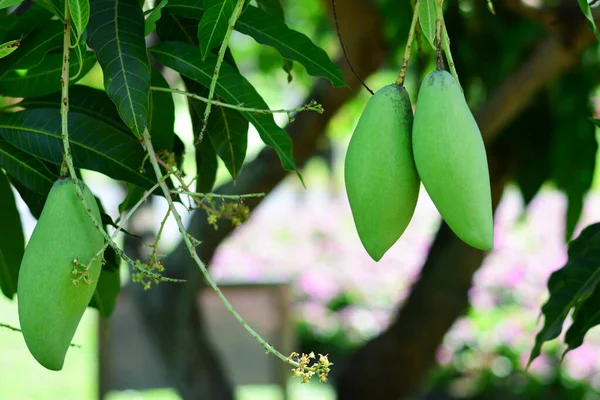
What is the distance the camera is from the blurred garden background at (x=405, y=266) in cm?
186

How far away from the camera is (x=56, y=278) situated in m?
0.54

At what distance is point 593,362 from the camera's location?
3.38 metres

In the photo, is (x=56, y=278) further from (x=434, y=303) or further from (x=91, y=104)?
(x=434, y=303)

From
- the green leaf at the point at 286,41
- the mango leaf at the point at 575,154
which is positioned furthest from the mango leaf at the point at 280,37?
the mango leaf at the point at 575,154

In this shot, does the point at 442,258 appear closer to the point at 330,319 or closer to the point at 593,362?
the point at 593,362

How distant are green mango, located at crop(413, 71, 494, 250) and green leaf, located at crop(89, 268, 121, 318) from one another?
0.40m

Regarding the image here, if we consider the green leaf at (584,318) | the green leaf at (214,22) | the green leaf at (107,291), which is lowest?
the green leaf at (107,291)

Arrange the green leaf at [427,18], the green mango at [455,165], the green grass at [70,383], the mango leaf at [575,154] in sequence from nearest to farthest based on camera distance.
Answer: the green mango at [455,165]
the green leaf at [427,18]
the mango leaf at [575,154]
the green grass at [70,383]

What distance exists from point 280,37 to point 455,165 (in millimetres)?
293

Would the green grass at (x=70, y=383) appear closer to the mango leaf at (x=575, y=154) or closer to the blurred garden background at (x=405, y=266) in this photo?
the blurred garden background at (x=405, y=266)

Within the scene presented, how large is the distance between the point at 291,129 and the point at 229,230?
0.25m

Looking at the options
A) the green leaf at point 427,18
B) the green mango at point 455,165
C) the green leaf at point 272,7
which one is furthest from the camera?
the green leaf at point 272,7

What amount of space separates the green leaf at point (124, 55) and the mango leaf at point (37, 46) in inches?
1.1

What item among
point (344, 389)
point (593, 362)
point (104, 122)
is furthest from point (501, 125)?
point (593, 362)
